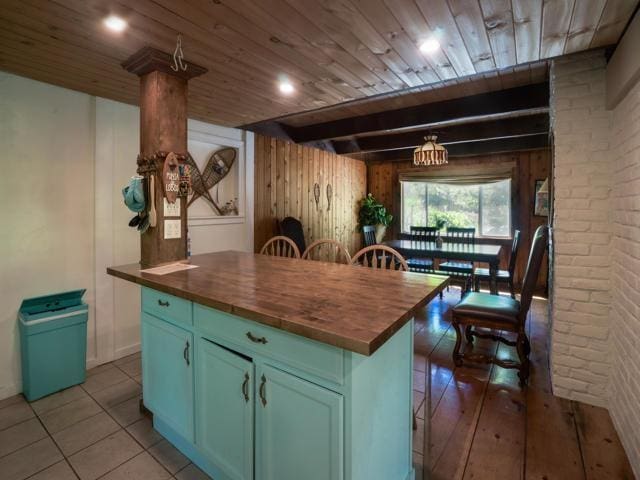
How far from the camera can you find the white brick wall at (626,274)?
1.60 meters

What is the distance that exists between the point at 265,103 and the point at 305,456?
272 cm

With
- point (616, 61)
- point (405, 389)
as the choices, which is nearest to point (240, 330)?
point (405, 389)

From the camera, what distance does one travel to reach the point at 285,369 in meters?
1.19

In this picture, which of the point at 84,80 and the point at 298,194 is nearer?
the point at 84,80

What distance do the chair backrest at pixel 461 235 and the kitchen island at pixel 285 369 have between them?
390 centimetres

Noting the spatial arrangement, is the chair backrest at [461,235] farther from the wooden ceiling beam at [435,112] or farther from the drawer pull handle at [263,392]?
the drawer pull handle at [263,392]

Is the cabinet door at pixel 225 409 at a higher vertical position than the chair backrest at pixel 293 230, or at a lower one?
lower

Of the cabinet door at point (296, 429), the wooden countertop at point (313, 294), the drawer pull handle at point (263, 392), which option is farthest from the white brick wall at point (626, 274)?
the drawer pull handle at point (263, 392)

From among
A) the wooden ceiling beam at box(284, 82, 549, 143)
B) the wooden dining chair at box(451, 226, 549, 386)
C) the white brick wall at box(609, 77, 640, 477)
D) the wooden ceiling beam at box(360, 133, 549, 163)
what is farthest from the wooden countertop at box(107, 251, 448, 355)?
the wooden ceiling beam at box(360, 133, 549, 163)

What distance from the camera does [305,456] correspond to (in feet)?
3.80

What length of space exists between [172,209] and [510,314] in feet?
8.15

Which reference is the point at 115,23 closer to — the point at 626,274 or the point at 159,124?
the point at 159,124

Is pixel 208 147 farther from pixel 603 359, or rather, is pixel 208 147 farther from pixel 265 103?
pixel 603 359

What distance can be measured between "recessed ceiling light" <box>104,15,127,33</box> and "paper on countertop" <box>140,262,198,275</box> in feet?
4.23
